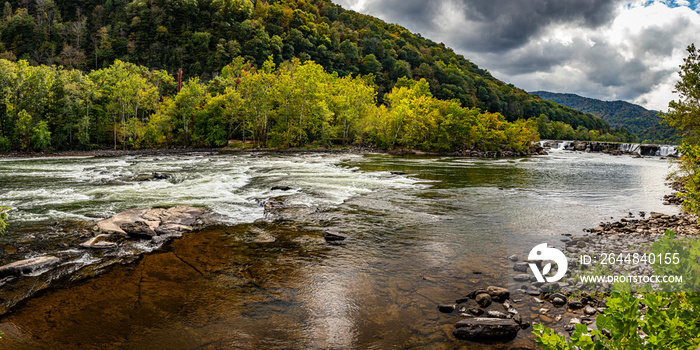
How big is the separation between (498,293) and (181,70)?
116754mm

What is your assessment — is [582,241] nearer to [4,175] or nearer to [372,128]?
[4,175]

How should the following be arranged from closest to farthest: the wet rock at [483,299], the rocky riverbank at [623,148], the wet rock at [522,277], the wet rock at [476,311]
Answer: the wet rock at [476,311] → the wet rock at [483,299] → the wet rock at [522,277] → the rocky riverbank at [623,148]

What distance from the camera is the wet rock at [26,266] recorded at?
9.80 metres

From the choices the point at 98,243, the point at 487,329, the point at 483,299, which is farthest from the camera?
the point at 98,243

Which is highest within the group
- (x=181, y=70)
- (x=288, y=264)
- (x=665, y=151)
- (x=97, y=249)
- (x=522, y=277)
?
(x=181, y=70)

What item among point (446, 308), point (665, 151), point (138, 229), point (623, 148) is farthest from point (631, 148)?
point (138, 229)

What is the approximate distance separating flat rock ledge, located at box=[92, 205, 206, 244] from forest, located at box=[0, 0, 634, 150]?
4949 centimetres

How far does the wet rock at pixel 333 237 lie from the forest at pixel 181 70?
56.4 m

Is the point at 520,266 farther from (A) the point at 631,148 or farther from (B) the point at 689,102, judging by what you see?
(A) the point at 631,148

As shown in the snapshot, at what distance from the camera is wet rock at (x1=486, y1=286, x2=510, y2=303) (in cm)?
859

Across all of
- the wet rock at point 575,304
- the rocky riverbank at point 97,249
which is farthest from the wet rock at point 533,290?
the rocky riverbank at point 97,249

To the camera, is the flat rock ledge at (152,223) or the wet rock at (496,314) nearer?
the wet rock at (496,314)

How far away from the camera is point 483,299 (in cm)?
846

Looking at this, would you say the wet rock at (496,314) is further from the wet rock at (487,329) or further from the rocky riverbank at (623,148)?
the rocky riverbank at (623,148)
